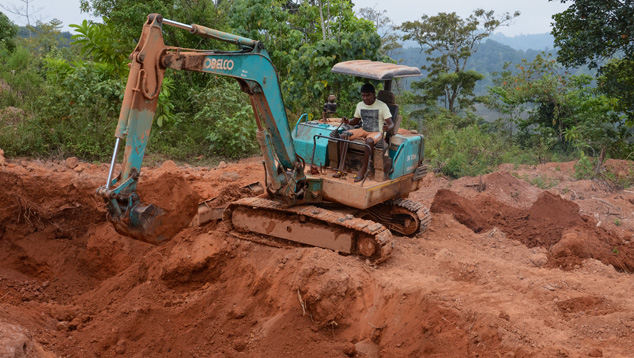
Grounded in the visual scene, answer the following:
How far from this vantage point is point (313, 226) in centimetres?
770

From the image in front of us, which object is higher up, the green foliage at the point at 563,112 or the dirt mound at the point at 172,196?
the green foliage at the point at 563,112

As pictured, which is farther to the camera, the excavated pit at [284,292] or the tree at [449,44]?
the tree at [449,44]

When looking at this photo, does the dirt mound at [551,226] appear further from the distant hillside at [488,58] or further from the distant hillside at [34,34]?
the distant hillside at [488,58]

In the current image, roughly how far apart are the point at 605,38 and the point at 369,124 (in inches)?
342

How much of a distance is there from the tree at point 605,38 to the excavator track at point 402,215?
7839 millimetres

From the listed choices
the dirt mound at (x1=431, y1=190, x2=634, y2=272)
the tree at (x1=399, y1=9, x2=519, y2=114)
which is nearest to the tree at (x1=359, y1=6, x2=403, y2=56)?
the tree at (x1=399, y1=9, x2=519, y2=114)

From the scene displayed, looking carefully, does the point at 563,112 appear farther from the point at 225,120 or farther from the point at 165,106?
the point at 165,106

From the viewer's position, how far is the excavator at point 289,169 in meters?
5.56

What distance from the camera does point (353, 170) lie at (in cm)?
814

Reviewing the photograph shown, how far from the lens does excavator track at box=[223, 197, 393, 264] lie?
24.1 ft

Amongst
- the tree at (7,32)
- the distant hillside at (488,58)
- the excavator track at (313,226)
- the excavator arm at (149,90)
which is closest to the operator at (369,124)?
the excavator track at (313,226)

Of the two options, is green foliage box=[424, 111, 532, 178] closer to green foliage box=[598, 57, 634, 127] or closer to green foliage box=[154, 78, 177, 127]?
green foliage box=[598, 57, 634, 127]

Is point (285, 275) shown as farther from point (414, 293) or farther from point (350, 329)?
point (414, 293)

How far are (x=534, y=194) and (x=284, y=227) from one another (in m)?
6.71
